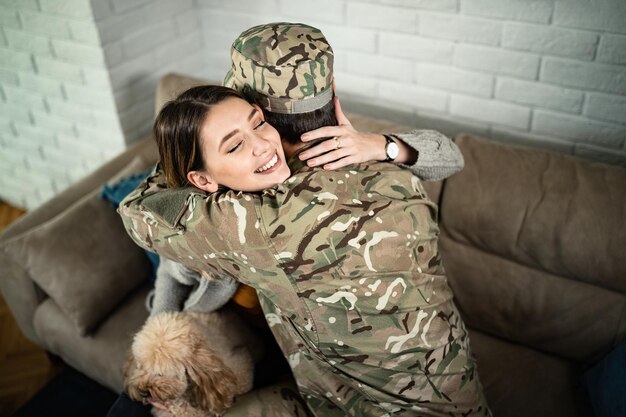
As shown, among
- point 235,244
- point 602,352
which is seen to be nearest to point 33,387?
point 235,244

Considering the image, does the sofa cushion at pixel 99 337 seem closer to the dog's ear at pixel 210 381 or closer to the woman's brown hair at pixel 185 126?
the dog's ear at pixel 210 381

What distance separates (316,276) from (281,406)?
1.50ft

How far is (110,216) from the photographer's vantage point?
1693 mm

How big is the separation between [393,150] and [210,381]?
70 cm

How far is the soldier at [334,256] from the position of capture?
0.98 m

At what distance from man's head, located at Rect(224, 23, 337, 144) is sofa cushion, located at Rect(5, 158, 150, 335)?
2.63 ft

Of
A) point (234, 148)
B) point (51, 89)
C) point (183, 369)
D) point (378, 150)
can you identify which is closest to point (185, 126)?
point (234, 148)

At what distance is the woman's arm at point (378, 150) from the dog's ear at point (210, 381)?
0.52 meters

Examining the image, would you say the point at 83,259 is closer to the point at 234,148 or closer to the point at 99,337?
the point at 99,337

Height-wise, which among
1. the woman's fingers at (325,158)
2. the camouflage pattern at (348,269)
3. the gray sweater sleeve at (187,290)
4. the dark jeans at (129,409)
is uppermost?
the woman's fingers at (325,158)

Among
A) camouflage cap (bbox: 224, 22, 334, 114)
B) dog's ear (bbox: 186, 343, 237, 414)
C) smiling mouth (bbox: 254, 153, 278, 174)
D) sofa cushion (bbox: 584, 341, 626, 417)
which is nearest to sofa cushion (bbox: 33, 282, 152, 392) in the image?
dog's ear (bbox: 186, 343, 237, 414)

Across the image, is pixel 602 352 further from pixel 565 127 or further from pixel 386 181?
pixel 386 181

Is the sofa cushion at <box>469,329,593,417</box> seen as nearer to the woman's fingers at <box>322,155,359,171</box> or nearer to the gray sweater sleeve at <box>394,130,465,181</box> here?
the gray sweater sleeve at <box>394,130,465,181</box>

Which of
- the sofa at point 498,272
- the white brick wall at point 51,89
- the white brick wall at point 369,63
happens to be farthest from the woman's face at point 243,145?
the white brick wall at point 51,89
